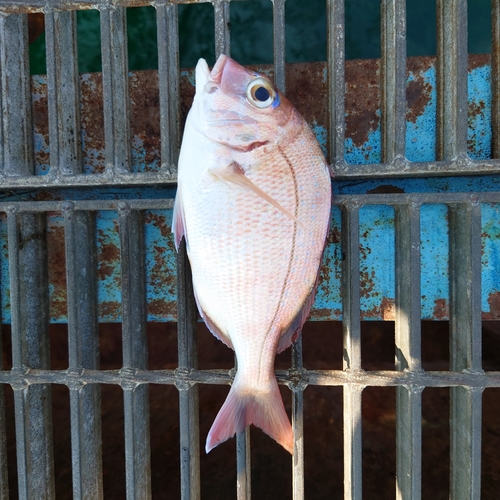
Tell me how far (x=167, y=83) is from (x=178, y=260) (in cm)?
119

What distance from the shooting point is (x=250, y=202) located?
6.61 ft

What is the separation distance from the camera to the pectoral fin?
6.29ft

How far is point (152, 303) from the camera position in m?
3.24

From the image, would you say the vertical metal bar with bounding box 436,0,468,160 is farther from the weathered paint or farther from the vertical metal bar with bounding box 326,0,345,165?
the vertical metal bar with bounding box 326,0,345,165

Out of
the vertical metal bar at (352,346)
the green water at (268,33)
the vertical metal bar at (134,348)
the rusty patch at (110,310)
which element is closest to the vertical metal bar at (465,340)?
the vertical metal bar at (352,346)

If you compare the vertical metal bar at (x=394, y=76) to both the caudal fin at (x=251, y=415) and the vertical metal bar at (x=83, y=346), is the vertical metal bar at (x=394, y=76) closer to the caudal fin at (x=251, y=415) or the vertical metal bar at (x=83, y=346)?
the caudal fin at (x=251, y=415)

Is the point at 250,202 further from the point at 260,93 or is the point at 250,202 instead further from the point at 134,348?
the point at 134,348

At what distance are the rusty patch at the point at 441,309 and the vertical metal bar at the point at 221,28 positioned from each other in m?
2.37

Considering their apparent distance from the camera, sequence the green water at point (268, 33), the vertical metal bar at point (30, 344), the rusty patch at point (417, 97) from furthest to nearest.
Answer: the green water at point (268, 33) → the rusty patch at point (417, 97) → the vertical metal bar at point (30, 344)

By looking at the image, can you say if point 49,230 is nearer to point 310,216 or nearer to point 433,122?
point 310,216

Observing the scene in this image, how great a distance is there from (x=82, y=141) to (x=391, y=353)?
3.87 metres

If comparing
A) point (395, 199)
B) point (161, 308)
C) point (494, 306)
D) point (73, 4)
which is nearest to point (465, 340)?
point (494, 306)

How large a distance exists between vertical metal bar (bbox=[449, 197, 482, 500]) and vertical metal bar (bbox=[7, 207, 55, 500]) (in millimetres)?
3032

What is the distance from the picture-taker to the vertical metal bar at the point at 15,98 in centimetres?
289
